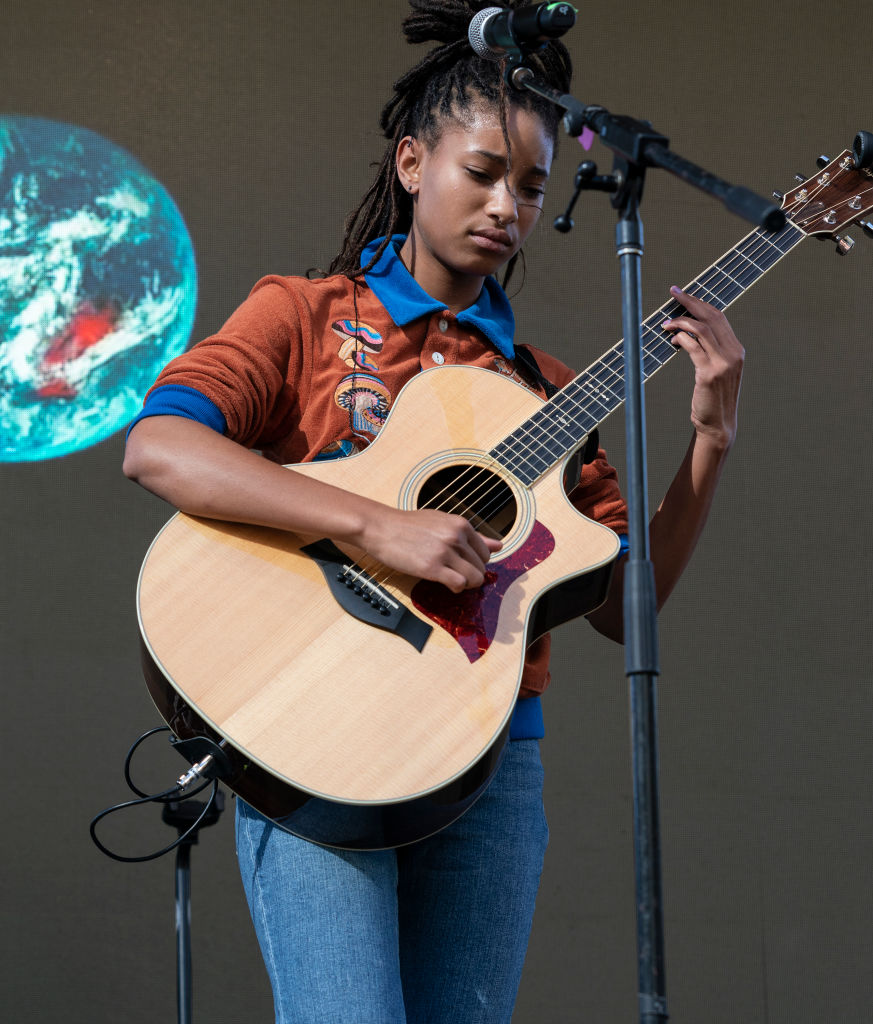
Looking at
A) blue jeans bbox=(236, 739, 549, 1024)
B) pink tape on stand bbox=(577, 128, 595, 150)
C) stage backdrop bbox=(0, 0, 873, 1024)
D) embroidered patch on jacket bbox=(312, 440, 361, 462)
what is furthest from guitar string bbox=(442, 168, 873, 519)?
stage backdrop bbox=(0, 0, 873, 1024)

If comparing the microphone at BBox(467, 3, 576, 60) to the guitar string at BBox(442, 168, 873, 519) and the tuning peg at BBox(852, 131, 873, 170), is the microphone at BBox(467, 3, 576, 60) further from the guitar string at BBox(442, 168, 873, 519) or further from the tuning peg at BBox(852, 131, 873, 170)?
the tuning peg at BBox(852, 131, 873, 170)

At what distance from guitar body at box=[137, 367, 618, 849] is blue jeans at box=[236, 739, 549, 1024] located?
6 cm

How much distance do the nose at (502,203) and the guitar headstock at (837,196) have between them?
0.45 metres

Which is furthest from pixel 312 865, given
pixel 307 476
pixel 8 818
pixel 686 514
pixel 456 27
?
pixel 8 818

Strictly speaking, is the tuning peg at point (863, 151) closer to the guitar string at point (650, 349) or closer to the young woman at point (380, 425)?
the guitar string at point (650, 349)

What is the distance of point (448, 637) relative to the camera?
4.37 ft

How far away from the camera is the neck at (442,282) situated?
5.58ft

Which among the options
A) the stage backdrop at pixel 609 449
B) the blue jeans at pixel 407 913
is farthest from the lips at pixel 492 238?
the stage backdrop at pixel 609 449

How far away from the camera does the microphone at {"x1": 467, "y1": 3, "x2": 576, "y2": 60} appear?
1270mm

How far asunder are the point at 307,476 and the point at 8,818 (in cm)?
165

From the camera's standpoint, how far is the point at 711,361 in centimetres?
158

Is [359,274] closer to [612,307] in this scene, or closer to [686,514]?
[686,514]

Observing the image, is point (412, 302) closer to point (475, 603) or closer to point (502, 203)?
point (502, 203)

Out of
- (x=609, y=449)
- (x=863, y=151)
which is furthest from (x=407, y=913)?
(x=609, y=449)
